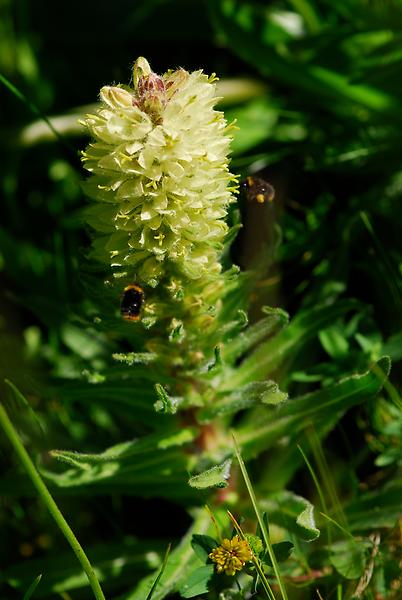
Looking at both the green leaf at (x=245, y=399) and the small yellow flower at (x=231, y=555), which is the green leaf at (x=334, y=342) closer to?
the green leaf at (x=245, y=399)

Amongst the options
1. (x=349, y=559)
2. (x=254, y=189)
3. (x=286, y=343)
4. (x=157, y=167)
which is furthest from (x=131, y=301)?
(x=349, y=559)

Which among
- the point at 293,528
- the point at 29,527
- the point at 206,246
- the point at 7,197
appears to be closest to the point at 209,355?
the point at 206,246

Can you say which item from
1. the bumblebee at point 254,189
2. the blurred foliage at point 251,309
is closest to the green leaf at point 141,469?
the blurred foliage at point 251,309

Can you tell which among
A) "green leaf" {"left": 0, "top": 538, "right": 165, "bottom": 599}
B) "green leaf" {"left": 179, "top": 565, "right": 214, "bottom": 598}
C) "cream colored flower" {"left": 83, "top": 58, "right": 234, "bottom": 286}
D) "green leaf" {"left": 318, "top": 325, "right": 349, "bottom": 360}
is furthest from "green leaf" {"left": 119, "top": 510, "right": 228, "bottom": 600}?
"cream colored flower" {"left": 83, "top": 58, "right": 234, "bottom": 286}

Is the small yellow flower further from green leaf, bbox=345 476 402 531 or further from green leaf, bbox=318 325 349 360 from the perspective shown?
green leaf, bbox=318 325 349 360

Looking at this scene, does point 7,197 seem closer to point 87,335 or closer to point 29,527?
point 87,335

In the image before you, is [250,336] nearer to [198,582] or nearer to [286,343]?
[286,343]
